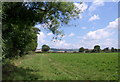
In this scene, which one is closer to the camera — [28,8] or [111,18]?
[28,8]

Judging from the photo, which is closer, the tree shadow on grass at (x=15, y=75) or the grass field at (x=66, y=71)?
the tree shadow on grass at (x=15, y=75)

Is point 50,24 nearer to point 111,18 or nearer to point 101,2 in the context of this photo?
point 101,2

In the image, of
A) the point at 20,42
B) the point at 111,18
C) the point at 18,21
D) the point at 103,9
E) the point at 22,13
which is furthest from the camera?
the point at 20,42

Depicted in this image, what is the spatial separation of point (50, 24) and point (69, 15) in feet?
7.95

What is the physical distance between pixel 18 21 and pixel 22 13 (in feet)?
3.35

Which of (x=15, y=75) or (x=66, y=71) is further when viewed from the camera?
(x=66, y=71)

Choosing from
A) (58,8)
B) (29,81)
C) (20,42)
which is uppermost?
(58,8)

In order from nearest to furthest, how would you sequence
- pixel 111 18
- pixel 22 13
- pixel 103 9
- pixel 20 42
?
pixel 22 13 → pixel 103 9 → pixel 111 18 → pixel 20 42

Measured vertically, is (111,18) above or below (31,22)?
above

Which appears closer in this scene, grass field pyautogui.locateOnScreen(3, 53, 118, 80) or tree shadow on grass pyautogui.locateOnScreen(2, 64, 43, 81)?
tree shadow on grass pyautogui.locateOnScreen(2, 64, 43, 81)

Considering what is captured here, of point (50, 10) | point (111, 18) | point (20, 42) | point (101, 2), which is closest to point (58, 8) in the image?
point (50, 10)

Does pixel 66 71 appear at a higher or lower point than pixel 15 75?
lower

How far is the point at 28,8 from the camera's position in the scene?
10.8m

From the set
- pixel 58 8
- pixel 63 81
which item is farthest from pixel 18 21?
pixel 63 81
